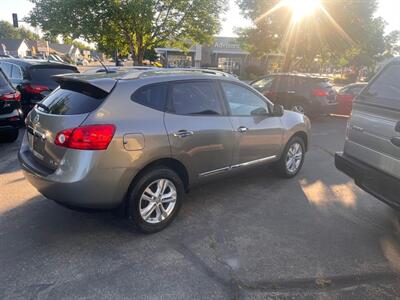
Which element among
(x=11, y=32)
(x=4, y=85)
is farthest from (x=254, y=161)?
(x=11, y=32)

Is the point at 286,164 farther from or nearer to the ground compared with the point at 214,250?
farther from the ground

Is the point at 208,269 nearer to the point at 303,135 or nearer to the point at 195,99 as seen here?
the point at 195,99

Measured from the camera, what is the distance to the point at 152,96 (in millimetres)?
3547

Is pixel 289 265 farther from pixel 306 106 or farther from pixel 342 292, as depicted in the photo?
pixel 306 106

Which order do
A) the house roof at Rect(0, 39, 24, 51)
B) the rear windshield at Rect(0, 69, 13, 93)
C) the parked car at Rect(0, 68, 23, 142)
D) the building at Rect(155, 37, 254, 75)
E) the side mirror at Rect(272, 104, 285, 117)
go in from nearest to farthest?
Result: the side mirror at Rect(272, 104, 285, 117) → the parked car at Rect(0, 68, 23, 142) → the rear windshield at Rect(0, 69, 13, 93) → the building at Rect(155, 37, 254, 75) → the house roof at Rect(0, 39, 24, 51)

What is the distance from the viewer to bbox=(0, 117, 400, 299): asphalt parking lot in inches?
111

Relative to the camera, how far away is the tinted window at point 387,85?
3.69m

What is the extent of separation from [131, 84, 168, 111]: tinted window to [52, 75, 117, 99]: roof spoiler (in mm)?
264

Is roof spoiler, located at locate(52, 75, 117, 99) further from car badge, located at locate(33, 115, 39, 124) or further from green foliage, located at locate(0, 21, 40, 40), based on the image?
green foliage, located at locate(0, 21, 40, 40)

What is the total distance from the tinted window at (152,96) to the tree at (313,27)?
16865 millimetres

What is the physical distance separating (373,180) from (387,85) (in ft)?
3.55

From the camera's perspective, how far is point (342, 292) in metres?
2.84

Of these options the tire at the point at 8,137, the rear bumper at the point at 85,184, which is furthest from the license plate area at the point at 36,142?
the tire at the point at 8,137

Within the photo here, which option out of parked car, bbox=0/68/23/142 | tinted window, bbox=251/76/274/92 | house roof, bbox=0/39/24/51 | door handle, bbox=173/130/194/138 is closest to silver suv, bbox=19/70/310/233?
door handle, bbox=173/130/194/138
